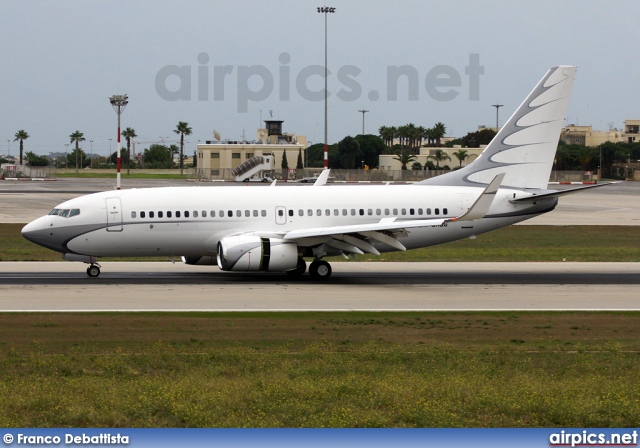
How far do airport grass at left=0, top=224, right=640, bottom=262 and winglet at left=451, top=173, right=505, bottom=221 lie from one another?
1114 centimetres

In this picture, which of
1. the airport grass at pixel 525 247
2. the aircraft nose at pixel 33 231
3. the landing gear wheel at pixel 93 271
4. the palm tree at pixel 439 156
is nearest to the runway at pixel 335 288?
the landing gear wheel at pixel 93 271

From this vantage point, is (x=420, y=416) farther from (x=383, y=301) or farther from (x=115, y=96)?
(x=115, y=96)

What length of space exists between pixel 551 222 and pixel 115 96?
35207 mm

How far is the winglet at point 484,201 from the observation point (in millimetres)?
31703

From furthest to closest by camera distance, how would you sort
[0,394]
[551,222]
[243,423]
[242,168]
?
[242,168]
[551,222]
[0,394]
[243,423]

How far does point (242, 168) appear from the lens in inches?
5778

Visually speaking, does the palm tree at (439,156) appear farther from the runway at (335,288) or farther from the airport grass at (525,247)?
the runway at (335,288)

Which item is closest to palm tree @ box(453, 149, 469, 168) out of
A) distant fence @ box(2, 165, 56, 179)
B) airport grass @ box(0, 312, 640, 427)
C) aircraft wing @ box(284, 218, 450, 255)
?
distant fence @ box(2, 165, 56, 179)

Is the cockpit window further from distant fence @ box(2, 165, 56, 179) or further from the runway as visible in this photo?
distant fence @ box(2, 165, 56, 179)

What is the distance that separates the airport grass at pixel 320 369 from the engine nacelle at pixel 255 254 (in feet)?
21.5

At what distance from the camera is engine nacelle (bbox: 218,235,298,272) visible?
3291 centimetres

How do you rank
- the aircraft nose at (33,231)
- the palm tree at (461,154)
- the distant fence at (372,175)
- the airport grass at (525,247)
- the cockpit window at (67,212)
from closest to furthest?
the aircraft nose at (33,231) < the cockpit window at (67,212) < the airport grass at (525,247) < the distant fence at (372,175) < the palm tree at (461,154)

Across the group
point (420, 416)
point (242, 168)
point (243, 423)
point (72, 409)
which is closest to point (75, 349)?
point (72, 409)

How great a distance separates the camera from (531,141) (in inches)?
1503
